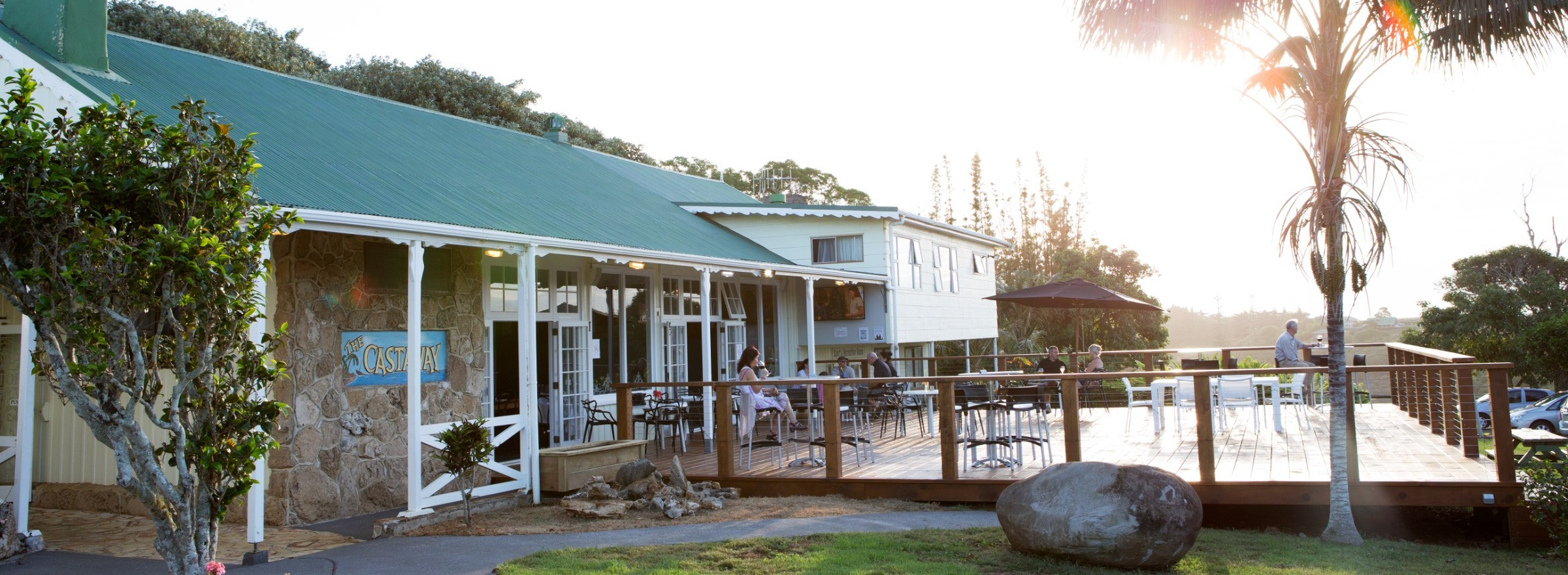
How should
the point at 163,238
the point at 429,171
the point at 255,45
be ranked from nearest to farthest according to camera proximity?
the point at 163,238 < the point at 429,171 < the point at 255,45

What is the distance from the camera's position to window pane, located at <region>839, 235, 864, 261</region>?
18.7 m

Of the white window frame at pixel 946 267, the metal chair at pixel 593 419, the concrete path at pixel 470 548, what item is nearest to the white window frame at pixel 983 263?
the white window frame at pixel 946 267

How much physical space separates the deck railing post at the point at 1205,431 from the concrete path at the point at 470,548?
189cm

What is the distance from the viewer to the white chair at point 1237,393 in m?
12.1

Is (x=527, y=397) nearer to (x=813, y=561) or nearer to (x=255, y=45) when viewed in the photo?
(x=813, y=561)

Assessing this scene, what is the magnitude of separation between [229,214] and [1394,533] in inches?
371

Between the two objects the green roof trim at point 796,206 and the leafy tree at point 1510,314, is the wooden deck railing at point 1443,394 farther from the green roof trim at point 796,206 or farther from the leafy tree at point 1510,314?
the leafy tree at point 1510,314

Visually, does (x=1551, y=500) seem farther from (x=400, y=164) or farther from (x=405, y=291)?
(x=400, y=164)

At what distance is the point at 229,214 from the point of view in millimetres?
4961

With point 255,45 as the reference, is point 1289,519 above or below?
below

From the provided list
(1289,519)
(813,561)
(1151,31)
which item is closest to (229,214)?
(813,561)

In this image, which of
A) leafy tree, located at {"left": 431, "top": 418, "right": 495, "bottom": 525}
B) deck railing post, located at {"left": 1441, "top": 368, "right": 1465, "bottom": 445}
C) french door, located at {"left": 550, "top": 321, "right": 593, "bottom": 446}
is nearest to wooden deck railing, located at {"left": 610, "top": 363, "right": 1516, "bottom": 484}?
deck railing post, located at {"left": 1441, "top": 368, "right": 1465, "bottom": 445}

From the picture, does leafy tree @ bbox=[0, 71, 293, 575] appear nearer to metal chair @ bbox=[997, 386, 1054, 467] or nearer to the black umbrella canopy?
metal chair @ bbox=[997, 386, 1054, 467]

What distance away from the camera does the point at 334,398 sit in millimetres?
9133
